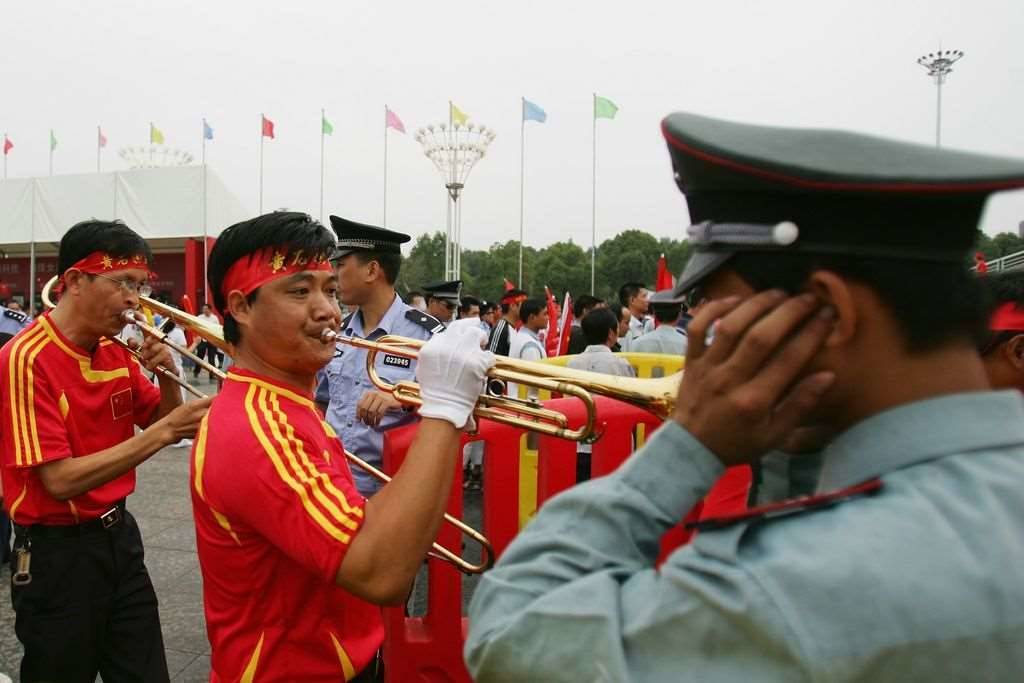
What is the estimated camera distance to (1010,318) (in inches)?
93.0

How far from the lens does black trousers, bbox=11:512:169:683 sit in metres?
2.72

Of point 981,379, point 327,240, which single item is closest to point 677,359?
point 327,240

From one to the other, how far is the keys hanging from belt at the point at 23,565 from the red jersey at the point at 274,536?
1.30 metres

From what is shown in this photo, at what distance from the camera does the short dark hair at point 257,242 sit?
194cm

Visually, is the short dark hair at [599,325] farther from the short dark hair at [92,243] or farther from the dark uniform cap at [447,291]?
the short dark hair at [92,243]

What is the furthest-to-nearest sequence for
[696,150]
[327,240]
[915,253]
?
[327,240] < [696,150] < [915,253]

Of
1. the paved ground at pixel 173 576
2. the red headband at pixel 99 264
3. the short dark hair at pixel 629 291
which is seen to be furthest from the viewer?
the short dark hair at pixel 629 291

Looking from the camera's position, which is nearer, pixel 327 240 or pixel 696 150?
pixel 696 150

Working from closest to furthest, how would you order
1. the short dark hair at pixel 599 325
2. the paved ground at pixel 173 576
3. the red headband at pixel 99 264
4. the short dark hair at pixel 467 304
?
the red headband at pixel 99 264, the paved ground at pixel 173 576, the short dark hair at pixel 599 325, the short dark hair at pixel 467 304

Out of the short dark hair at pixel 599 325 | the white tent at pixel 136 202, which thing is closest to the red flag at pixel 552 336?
the short dark hair at pixel 599 325

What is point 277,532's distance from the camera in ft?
5.20

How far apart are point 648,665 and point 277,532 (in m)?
1.02

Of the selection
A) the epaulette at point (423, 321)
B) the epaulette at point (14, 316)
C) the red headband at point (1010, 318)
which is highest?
the red headband at point (1010, 318)

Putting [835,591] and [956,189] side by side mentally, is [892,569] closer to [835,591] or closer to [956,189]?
[835,591]
